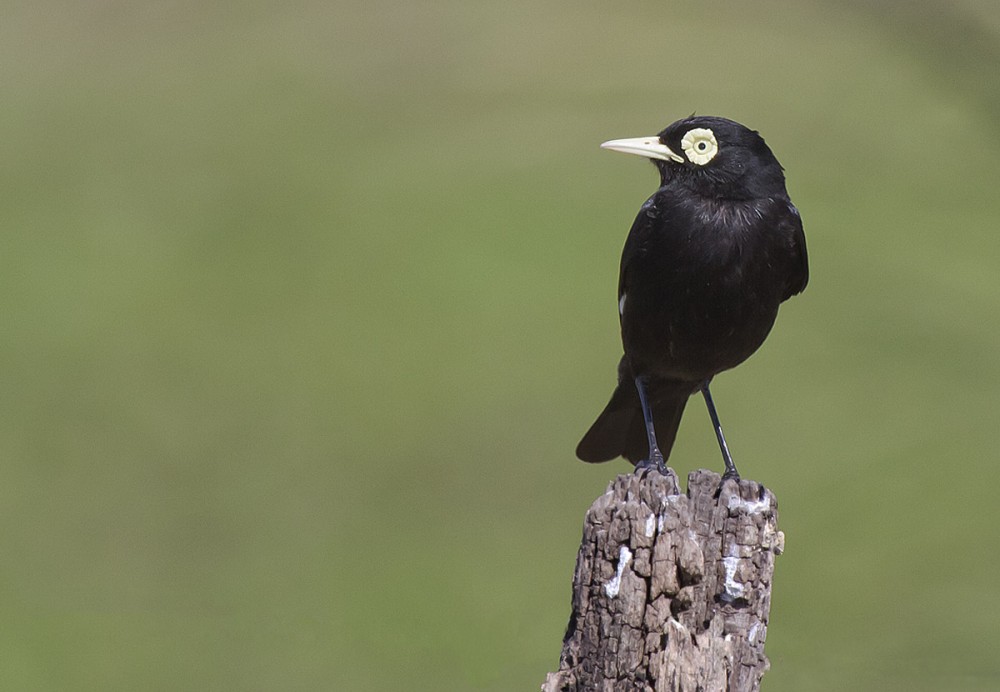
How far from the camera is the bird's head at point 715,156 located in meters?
5.01

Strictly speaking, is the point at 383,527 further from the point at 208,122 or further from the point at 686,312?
the point at 208,122

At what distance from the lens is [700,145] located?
5.04 metres

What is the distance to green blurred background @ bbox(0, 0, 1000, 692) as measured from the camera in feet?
24.7

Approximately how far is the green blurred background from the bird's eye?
45 centimetres

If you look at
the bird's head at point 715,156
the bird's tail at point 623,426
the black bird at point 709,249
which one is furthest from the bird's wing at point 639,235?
the bird's tail at point 623,426

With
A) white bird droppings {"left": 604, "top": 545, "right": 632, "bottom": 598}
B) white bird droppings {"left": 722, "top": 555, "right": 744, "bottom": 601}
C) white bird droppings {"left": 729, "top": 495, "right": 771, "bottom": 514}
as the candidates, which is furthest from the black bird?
white bird droppings {"left": 604, "top": 545, "right": 632, "bottom": 598}

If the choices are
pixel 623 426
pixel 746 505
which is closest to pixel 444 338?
pixel 623 426

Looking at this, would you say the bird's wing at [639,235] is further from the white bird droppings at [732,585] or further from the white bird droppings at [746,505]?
the white bird droppings at [732,585]

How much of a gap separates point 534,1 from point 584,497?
31.1 ft

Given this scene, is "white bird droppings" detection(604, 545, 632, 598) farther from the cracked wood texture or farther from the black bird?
the black bird

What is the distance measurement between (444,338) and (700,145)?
723cm

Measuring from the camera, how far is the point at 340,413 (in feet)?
36.6

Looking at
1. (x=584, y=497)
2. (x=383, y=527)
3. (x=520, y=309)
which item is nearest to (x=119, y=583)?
(x=383, y=527)

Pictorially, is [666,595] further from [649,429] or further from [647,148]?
[647,148]
